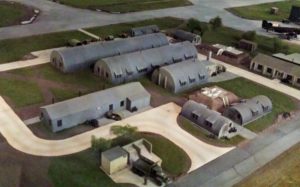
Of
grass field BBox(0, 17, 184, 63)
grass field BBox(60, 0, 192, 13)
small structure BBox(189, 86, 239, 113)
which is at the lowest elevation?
small structure BBox(189, 86, 239, 113)

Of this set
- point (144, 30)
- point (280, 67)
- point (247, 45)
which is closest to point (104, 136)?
point (280, 67)

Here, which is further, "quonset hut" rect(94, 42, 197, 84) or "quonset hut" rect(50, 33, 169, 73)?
"quonset hut" rect(50, 33, 169, 73)

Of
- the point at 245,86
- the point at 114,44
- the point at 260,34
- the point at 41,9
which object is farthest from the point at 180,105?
the point at 41,9

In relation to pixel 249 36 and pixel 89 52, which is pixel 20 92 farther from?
pixel 249 36

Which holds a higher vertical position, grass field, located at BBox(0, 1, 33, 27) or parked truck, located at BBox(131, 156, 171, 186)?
grass field, located at BBox(0, 1, 33, 27)

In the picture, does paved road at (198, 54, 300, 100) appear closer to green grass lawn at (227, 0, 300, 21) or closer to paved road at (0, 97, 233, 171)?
paved road at (0, 97, 233, 171)

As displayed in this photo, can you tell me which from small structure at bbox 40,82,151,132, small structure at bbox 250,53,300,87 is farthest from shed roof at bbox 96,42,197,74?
small structure at bbox 250,53,300,87

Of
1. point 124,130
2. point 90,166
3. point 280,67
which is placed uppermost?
point 280,67
